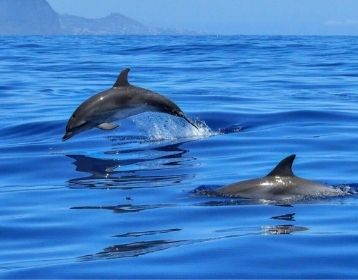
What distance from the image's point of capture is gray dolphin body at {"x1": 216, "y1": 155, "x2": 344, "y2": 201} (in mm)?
10547

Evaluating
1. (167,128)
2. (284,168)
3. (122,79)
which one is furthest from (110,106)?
(284,168)

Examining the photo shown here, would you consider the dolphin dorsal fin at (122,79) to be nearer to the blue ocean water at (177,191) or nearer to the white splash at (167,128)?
the blue ocean water at (177,191)

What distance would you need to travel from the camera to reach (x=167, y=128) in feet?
56.7

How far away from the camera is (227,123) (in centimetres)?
1847

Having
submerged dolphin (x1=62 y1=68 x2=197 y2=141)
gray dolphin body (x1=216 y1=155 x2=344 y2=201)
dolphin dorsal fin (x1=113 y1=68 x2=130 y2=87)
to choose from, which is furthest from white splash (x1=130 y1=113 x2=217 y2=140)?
gray dolphin body (x1=216 y1=155 x2=344 y2=201)

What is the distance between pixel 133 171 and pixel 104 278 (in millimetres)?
5534

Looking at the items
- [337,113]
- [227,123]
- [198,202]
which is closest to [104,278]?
[198,202]

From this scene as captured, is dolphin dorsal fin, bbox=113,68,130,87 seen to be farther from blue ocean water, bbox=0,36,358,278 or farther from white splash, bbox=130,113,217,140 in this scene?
white splash, bbox=130,113,217,140

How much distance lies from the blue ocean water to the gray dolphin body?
0.21 metres

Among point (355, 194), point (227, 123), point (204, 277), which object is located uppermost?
point (227, 123)

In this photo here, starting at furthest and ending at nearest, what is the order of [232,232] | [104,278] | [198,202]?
[198,202]
[232,232]
[104,278]

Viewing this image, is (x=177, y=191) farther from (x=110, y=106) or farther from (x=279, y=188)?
(x=110, y=106)

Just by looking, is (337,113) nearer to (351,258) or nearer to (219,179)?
(219,179)

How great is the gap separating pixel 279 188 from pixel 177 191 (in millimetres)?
1487
